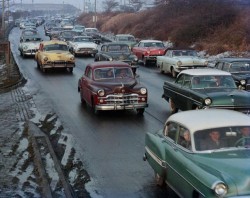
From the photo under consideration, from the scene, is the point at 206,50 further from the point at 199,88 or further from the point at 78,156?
the point at 78,156

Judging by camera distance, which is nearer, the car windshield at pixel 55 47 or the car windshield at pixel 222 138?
the car windshield at pixel 222 138

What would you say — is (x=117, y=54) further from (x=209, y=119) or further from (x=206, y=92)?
(x=209, y=119)

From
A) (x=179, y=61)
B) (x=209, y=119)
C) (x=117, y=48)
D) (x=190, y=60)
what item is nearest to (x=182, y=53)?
(x=190, y=60)

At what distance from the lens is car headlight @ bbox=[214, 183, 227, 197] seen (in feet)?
20.7

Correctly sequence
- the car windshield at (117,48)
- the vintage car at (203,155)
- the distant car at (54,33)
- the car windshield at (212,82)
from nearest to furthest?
the vintage car at (203,155) → the car windshield at (212,82) → the car windshield at (117,48) → the distant car at (54,33)

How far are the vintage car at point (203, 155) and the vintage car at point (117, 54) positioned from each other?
18.5 metres

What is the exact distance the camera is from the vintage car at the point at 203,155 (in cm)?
648

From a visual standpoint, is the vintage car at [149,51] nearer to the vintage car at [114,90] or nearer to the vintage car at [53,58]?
the vintage car at [53,58]

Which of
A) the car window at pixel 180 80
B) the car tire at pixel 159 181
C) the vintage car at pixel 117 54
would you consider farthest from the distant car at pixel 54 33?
the car tire at pixel 159 181

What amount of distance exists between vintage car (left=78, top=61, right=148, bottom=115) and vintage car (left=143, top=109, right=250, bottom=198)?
20.5 feet

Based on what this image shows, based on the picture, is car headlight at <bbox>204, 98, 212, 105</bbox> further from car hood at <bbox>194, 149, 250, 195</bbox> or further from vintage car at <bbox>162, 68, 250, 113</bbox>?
car hood at <bbox>194, 149, 250, 195</bbox>

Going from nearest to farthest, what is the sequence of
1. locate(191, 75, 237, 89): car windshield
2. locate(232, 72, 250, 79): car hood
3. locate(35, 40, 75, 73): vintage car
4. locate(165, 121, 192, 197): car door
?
locate(165, 121, 192, 197): car door
locate(191, 75, 237, 89): car windshield
locate(232, 72, 250, 79): car hood
locate(35, 40, 75, 73): vintage car

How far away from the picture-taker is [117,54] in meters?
27.7

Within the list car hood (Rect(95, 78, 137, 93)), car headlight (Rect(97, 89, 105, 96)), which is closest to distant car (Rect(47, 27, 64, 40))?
car hood (Rect(95, 78, 137, 93))
